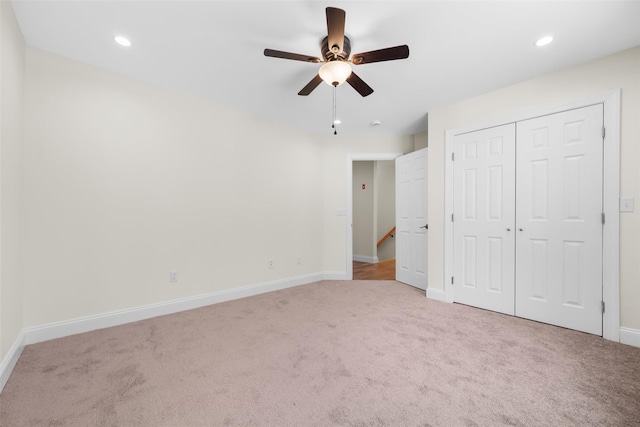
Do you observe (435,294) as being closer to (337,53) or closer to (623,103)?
(623,103)

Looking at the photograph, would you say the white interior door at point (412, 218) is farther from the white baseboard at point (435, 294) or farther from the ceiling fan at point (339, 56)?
the ceiling fan at point (339, 56)

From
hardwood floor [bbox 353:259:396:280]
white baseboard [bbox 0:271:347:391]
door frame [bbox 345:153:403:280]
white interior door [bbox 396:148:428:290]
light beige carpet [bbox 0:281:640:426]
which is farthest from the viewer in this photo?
hardwood floor [bbox 353:259:396:280]

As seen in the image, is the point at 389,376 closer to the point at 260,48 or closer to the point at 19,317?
the point at 260,48

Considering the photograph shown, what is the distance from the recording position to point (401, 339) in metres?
2.31

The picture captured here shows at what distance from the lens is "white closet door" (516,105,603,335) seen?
2.41 metres

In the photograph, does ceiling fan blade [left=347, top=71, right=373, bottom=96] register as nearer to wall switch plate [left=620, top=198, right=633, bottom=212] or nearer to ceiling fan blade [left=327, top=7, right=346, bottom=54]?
ceiling fan blade [left=327, top=7, right=346, bottom=54]

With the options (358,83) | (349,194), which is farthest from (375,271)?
(358,83)

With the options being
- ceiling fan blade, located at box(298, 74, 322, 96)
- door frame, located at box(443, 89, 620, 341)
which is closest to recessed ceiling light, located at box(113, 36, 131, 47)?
ceiling fan blade, located at box(298, 74, 322, 96)

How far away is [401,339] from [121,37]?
3.36 metres

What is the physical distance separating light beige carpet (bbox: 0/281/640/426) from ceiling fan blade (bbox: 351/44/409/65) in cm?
215

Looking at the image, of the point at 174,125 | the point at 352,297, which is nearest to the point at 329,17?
the point at 174,125

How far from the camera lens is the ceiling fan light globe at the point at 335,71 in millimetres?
1954

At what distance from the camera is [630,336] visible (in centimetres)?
222

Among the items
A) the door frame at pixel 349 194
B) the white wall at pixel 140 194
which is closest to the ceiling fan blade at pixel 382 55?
the white wall at pixel 140 194
